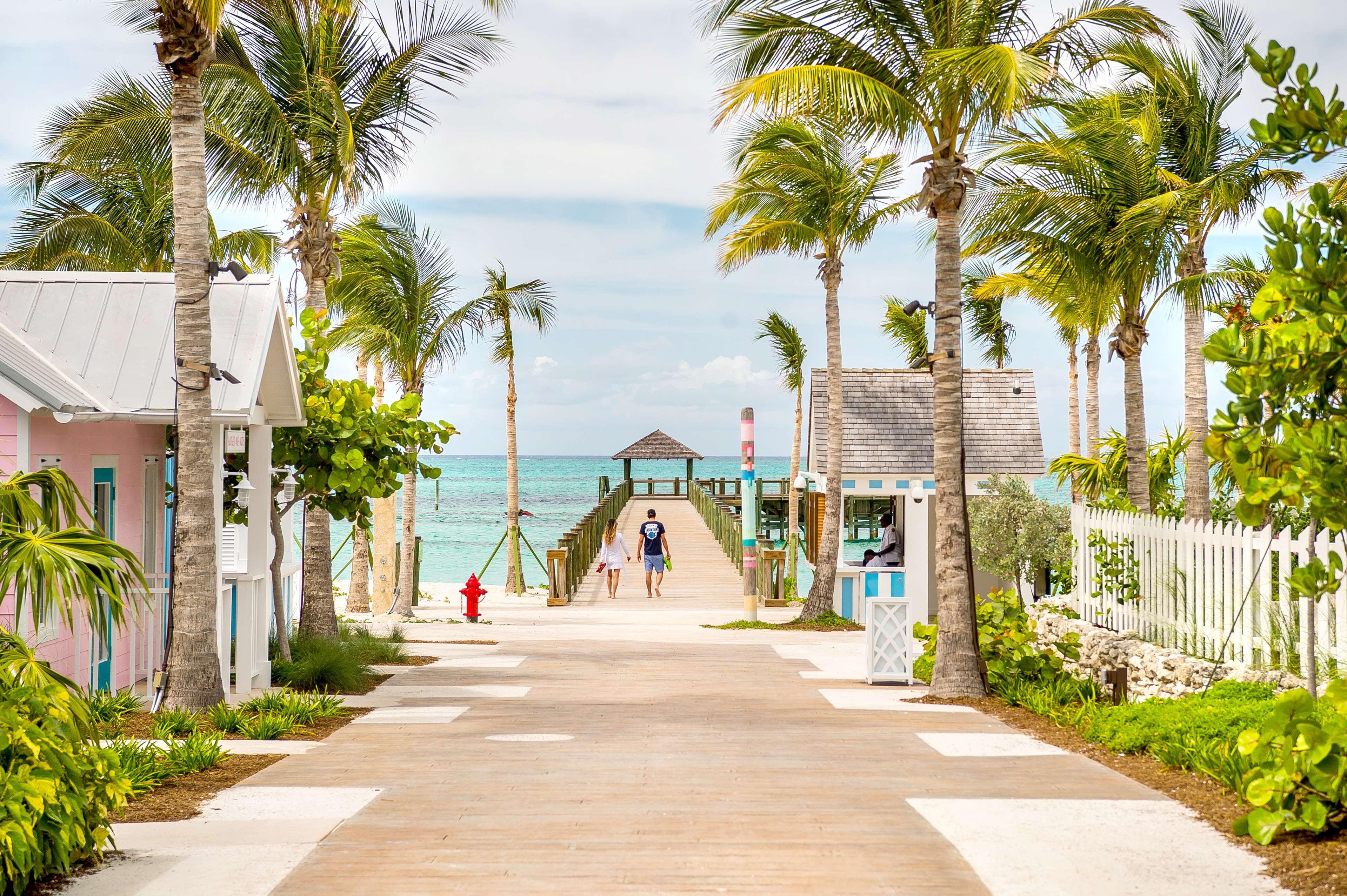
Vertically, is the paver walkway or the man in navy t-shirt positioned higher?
the man in navy t-shirt

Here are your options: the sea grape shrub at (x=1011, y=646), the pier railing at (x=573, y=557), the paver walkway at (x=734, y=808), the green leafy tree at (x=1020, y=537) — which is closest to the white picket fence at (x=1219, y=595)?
the sea grape shrub at (x=1011, y=646)

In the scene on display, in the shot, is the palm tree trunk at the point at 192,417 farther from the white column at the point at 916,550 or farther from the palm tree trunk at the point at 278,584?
the white column at the point at 916,550

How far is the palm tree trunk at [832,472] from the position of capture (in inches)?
741

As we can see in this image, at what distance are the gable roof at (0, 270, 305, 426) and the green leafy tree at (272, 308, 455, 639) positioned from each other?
98 centimetres

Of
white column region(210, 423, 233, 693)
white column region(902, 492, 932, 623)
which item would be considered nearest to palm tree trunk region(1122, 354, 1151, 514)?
white column region(902, 492, 932, 623)

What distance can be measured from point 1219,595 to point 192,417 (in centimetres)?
820

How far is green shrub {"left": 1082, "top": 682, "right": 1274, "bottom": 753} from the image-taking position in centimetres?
736

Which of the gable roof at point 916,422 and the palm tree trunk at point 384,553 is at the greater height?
the gable roof at point 916,422

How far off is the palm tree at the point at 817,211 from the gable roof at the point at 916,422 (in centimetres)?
150

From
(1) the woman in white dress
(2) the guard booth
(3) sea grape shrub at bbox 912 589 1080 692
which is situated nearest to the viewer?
(3) sea grape shrub at bbox 912 589 1080 692

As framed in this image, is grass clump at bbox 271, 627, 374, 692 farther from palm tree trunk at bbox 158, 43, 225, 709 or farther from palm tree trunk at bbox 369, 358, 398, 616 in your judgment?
palm tree trunk at bbox 369, 358, 398, 616

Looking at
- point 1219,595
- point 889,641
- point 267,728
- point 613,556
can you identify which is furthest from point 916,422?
point 267,728

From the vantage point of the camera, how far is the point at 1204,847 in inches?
222

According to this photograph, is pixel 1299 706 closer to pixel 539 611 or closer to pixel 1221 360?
pixel 1221 360
